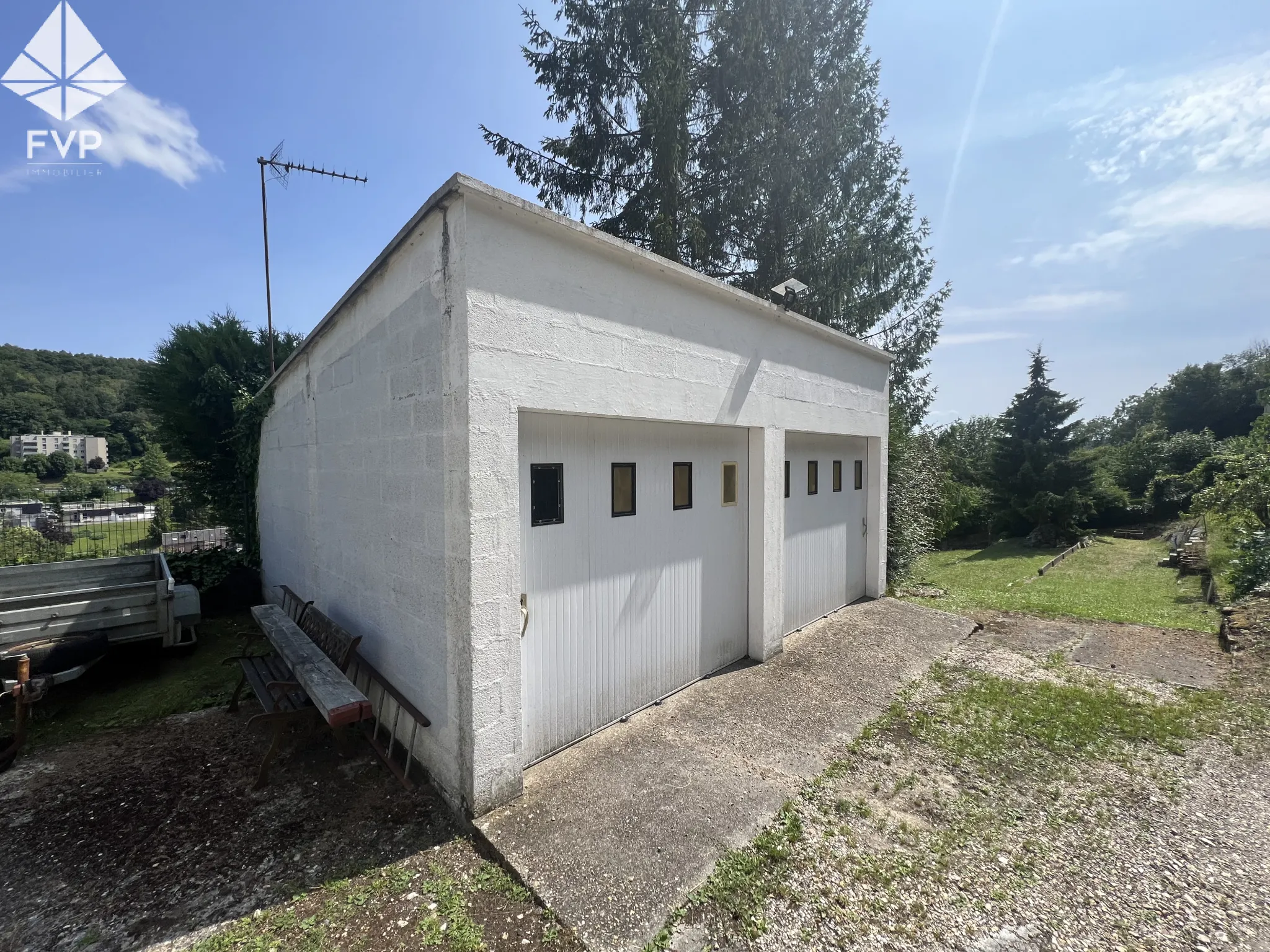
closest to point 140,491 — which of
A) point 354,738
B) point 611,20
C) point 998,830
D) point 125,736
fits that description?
point 125,736

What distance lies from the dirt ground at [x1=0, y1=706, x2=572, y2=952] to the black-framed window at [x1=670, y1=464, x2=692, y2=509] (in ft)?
9.59

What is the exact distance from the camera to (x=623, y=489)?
4270mm

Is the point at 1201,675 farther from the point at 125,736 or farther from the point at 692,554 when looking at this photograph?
the point at 125,736

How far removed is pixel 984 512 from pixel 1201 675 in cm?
1953

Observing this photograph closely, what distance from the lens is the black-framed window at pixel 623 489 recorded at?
419 centimetres

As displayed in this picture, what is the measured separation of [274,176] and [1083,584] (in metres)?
18.5

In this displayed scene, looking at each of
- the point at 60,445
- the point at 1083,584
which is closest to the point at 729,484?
the point at 1083,584

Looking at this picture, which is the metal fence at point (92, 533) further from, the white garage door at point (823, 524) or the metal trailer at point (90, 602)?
the white garage door at point (823, 524)

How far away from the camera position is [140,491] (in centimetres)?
1514

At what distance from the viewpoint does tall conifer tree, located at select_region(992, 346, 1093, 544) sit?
1942 centimetres

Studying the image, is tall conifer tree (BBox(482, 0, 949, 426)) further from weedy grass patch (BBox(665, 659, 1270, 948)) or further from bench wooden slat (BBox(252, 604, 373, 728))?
bench wooden slat (BBox(252, 604, 373, 728))

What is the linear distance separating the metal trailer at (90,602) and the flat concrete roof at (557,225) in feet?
9.78

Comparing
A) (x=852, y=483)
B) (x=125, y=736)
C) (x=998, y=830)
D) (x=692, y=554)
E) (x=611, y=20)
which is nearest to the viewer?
(x=998, y=830)

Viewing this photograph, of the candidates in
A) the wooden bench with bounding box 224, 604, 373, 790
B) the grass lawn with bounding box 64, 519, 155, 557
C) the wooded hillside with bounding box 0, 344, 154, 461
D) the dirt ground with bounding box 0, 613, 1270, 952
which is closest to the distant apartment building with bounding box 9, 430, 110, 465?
the wooded hillside with bounding box 0, 344, 154, 461
